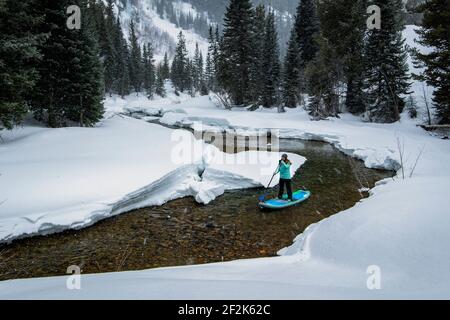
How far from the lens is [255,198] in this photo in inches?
465

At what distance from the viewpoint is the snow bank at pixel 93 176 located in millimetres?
8438

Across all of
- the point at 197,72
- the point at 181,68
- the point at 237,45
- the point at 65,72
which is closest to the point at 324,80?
the point at 237,45

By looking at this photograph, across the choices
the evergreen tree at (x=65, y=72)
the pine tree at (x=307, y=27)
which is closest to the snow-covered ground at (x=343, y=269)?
the evergreen tree at (x=65, y=72)

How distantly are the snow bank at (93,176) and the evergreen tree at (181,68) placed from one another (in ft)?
268

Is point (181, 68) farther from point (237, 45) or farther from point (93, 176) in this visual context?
point (93, 176)

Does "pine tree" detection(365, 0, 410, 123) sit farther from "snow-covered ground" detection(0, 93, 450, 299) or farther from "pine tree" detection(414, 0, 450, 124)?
"snow-covered ground" detection(0, 93, 450, 299)

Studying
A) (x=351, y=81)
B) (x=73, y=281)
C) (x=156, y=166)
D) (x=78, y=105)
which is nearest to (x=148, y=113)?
(x=78, y=105)

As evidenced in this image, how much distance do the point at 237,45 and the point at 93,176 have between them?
116ft

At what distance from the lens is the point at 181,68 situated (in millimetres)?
95375

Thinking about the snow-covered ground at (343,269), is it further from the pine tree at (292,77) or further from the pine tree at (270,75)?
the pine tree at (270,75)

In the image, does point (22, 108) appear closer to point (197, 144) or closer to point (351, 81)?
point (197, 144)

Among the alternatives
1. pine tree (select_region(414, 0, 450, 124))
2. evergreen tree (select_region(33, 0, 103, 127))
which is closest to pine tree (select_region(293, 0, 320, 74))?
pine tree (select_region(414, 0, 450, 124))

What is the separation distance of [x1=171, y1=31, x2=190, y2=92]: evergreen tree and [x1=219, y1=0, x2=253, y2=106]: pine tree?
53764 millimetres

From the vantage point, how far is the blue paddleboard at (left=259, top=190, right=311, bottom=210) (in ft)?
34.0
